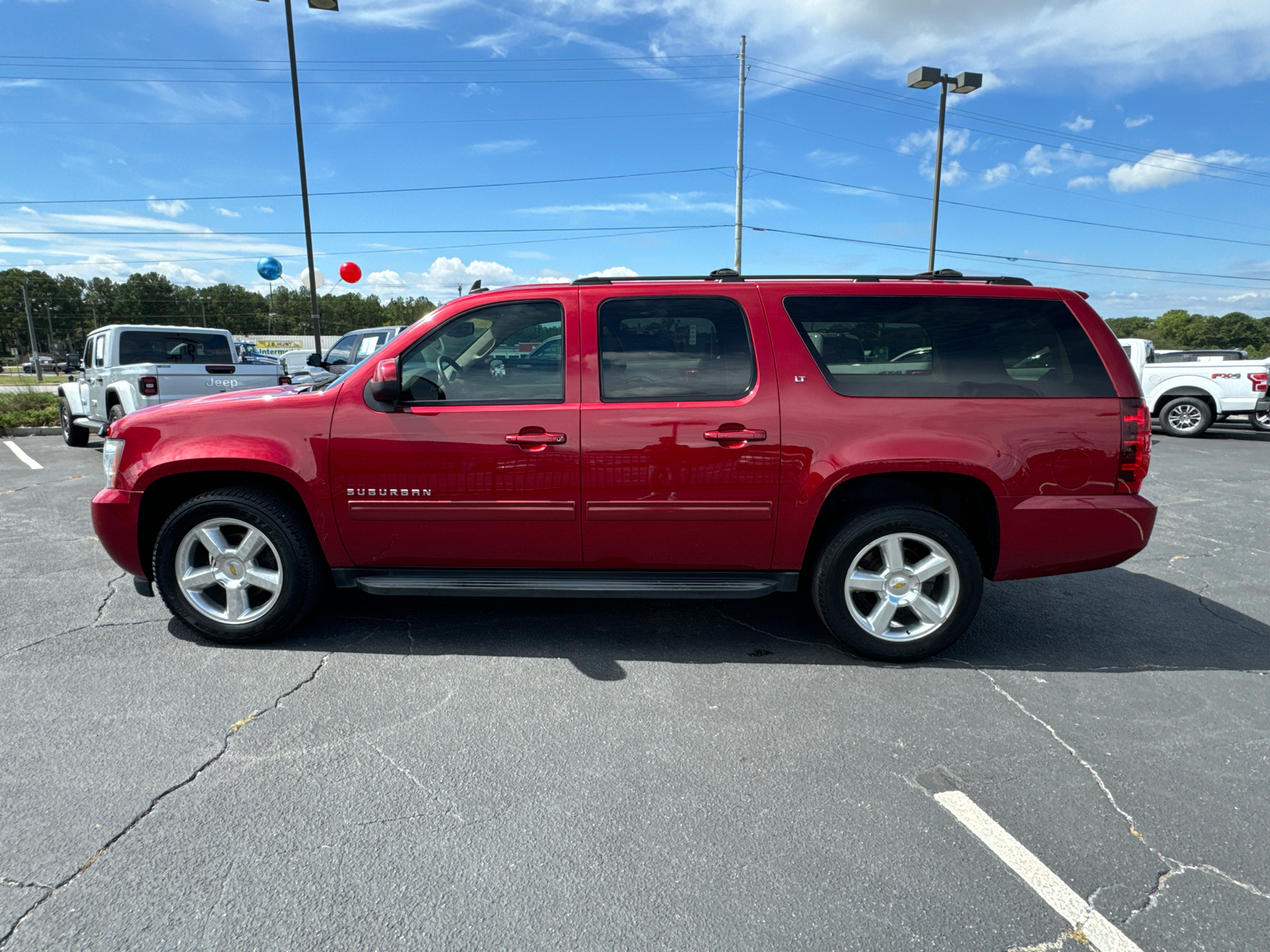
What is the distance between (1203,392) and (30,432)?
20.9 m

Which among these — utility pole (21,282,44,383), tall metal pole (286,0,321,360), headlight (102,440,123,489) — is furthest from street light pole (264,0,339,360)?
utility pole (21,282,44,383)

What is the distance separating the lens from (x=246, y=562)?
3.89 metres

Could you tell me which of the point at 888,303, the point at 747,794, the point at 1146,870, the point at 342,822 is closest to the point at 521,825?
the point at 342,822

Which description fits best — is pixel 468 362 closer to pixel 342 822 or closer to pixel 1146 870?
pixel 342 822

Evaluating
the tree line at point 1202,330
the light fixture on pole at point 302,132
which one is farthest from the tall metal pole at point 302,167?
the tree line at point 1202,330

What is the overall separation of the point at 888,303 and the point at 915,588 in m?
1.40

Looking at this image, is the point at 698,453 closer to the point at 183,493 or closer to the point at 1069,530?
the point at 1069,530

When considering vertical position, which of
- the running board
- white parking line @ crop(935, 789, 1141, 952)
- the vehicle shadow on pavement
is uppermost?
the running board

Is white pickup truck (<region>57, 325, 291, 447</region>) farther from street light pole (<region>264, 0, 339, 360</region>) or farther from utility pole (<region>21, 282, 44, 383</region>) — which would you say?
utility pole (<region>21, 282, 44, 383</region>)

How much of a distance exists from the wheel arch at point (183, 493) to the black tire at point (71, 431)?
9896mm

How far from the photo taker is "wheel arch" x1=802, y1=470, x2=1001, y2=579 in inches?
148

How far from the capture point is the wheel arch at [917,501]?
12.3 ft

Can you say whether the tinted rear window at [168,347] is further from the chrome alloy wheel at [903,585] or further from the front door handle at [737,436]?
the chrome alloy wheel at [903,585]

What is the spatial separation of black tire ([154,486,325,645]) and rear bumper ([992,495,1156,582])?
345 cm
